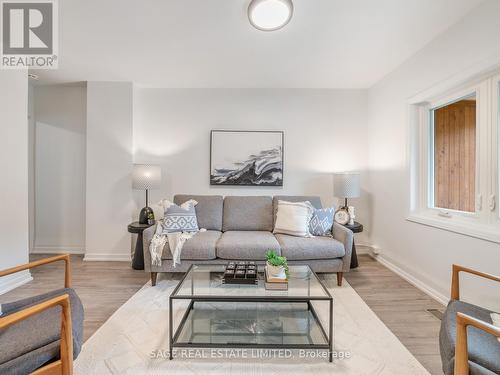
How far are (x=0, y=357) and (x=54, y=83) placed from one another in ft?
12.5

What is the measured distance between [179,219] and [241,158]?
1319mm

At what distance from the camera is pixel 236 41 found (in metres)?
2.48

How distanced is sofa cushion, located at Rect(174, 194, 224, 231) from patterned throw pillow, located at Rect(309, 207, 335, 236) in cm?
116

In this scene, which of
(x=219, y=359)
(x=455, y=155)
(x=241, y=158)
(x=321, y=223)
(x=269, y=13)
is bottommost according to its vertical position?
(x=219, y=359)

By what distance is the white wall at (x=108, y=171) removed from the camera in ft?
11.4

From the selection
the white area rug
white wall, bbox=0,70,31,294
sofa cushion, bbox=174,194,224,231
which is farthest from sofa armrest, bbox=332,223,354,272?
white wall, bbox=0,70,31,294

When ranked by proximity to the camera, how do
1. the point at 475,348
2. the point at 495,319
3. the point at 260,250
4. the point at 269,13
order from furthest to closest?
1. the point at 260,250
2. the point at 269,13
3. the point at 495,319
4. the point at 475,348

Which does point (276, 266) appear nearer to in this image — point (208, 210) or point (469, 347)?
point (469, 347)

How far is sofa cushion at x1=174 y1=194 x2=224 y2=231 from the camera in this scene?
3.21 meters

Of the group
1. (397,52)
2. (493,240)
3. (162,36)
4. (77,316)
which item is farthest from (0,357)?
(397,52)

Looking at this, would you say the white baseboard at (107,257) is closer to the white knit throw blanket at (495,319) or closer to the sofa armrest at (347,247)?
the sofa armrest at (347,247)

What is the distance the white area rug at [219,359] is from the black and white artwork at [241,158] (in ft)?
6.49

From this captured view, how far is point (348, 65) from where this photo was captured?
2.98 m

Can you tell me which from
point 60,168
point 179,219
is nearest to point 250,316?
point 179,219
